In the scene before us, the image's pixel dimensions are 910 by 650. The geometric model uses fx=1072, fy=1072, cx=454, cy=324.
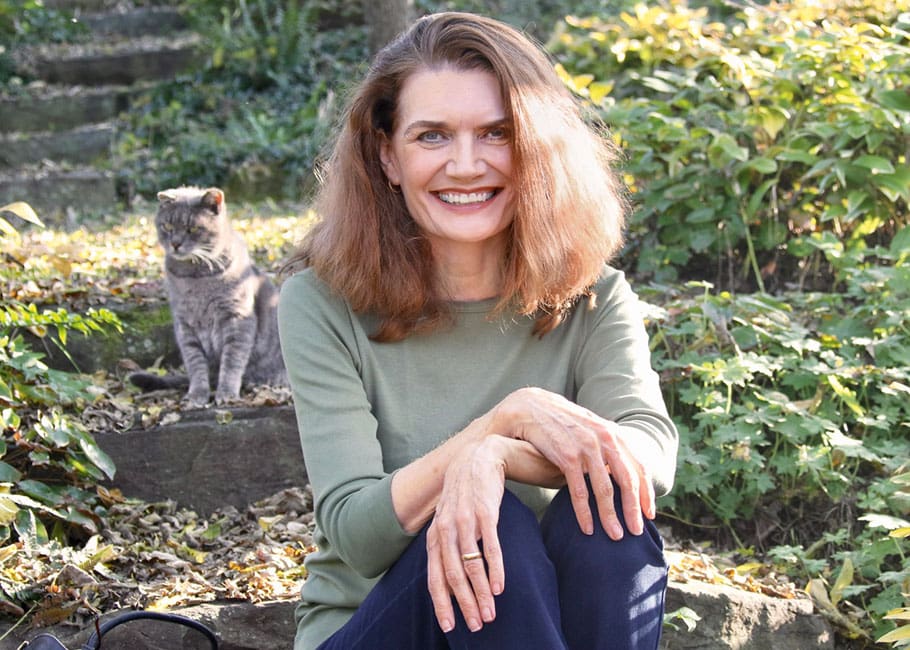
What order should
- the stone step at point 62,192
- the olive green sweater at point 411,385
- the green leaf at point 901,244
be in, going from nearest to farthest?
the olive green sweater at point 411,385 < the green leaf at point 901,244 < the stone step at point 62,192

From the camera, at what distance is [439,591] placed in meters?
1.90

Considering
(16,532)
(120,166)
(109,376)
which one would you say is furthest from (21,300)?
(120,166)

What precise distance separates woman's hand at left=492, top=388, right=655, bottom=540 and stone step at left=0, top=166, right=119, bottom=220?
19.4 ft

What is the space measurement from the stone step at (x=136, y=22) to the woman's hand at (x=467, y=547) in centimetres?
942

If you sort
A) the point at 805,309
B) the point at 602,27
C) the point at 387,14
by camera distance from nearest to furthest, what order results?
1. the point at 805,309
2. the point at 602,27
3. the point at 387,14

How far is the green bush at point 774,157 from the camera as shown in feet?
13.9

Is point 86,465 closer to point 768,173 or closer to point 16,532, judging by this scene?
point 16,532

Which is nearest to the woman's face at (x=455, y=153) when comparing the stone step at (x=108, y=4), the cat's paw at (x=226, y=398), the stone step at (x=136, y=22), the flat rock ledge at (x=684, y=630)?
the flat rock ledge at (x=684, y=630)

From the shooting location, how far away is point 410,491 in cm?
202

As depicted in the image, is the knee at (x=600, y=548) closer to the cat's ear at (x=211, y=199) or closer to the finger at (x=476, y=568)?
the finger at (x=476, y=568)

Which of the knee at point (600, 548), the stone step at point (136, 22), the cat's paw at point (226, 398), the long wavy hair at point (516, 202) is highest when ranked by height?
the long wavy hair at point (516, 202)

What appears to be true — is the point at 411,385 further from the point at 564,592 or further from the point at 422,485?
the point at 564,592

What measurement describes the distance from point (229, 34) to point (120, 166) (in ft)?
6.61

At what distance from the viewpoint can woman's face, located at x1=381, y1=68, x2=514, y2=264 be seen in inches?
91.1
